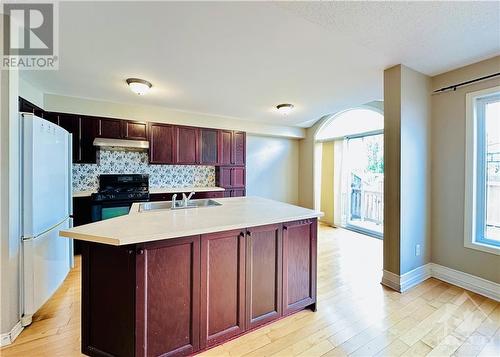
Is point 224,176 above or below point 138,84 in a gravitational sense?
below

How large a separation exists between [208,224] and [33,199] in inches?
61.1

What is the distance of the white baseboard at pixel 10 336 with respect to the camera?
1.66m

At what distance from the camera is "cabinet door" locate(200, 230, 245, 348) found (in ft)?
5.14

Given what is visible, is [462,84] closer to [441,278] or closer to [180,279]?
[441,278]

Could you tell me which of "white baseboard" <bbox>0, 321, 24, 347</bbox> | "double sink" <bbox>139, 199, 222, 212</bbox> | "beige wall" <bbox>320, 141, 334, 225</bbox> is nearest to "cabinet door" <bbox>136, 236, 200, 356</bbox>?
"double sink" <bbox>139, 199, 222, 212</bbox>

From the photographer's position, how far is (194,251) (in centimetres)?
151

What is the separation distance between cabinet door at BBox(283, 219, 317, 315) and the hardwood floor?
15 cm

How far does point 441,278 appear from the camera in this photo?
2.69 meters

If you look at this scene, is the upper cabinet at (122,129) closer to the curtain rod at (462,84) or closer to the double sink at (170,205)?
the double sink at (170,205)

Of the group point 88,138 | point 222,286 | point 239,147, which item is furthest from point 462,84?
point 88,138

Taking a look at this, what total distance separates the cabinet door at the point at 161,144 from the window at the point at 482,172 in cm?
432

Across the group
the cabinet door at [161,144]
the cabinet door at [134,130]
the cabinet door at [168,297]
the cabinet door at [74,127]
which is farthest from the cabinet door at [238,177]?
the cabinet door at [168,297]

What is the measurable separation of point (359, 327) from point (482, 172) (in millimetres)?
2182

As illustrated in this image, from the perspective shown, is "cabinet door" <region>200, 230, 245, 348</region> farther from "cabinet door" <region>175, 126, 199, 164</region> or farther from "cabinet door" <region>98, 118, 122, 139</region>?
"cabinet door" <region>98, 118, 122, 139</region>
